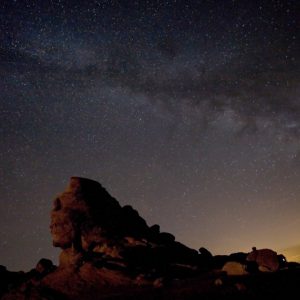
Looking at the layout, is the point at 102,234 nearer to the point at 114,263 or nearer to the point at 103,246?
the point at 103,246

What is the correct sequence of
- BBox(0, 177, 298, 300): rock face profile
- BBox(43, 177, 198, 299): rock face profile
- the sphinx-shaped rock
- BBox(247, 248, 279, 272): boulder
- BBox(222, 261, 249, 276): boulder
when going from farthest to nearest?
the sphinx-shaped rock < BBox(247, 248, 279, 272): boulder < BBox(43, 177, 198, 299): rock face profile < BBox(222, 261, 249, 276): boulder < BBox(0, 177, 298, 300): rock face profile

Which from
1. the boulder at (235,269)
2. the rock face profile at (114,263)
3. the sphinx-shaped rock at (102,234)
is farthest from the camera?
the sphinx-shaped rock at (102,234)

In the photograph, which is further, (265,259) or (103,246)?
(103,246)

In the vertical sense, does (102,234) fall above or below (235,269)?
above

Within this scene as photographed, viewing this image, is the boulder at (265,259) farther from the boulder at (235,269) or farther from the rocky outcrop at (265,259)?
the boulder at (235,269)

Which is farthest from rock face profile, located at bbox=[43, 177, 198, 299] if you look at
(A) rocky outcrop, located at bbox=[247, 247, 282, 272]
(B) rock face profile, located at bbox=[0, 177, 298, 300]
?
(A) rocky outcrop, located at bbox=[247, 247, 282, 272]

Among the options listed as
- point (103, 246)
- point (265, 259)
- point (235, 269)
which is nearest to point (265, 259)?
point (265, 259)

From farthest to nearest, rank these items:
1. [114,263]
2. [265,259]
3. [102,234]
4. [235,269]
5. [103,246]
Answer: [102,234]
[103,246]
[265,259]
[114,263]
[235,269]

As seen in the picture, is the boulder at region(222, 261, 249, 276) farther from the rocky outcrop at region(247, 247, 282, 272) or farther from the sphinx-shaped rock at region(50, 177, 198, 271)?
the sphinx-shaped rock at region(50, 177, 198, 271)

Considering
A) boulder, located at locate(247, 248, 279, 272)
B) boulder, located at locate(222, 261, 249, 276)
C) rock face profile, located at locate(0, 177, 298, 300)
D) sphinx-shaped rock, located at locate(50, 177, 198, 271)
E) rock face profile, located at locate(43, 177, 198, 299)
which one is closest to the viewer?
rock face profile, located at locate(0, 177, 298, 300)

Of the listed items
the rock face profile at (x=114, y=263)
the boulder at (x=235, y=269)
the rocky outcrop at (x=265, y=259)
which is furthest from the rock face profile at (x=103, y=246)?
the rocky outcrop at (x=265, y=259)

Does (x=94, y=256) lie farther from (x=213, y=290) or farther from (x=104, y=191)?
(x=213, y=290)

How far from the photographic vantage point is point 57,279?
27.8 m

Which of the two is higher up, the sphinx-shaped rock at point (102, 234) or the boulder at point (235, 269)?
the sphinx-shaped rock at point (102, 234)
